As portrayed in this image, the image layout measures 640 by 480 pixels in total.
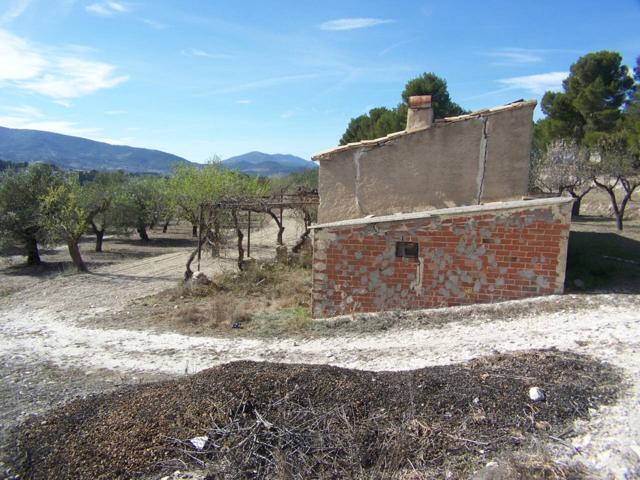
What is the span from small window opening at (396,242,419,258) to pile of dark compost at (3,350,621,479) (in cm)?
329

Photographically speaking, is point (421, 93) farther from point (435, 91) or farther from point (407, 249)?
point (407, 249)

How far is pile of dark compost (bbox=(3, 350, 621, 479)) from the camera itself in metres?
3.49

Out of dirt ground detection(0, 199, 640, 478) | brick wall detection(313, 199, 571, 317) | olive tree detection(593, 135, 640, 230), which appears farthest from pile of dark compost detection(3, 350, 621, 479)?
olive tree detection(593, 135, 640, 230)

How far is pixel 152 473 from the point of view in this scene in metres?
3.61

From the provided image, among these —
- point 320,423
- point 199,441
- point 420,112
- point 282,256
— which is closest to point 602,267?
point 420,112

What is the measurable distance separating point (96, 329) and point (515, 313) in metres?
8.10

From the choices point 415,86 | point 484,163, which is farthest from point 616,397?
point 415,86

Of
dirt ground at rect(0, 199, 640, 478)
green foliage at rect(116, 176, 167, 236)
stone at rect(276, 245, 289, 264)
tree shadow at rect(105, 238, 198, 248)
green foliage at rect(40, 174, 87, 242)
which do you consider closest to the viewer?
dirt ground at rect(0, 199, 640, 478)

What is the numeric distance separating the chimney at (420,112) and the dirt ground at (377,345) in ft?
12.5

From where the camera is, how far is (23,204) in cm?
1923

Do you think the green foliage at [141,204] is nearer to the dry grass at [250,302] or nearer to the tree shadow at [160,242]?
the tree shadow at [160,242]

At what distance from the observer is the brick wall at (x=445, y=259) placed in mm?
7359

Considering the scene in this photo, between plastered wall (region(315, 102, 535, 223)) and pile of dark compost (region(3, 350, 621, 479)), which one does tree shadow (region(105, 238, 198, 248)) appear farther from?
pile of dark compost (region(3, 350, 621, 479))

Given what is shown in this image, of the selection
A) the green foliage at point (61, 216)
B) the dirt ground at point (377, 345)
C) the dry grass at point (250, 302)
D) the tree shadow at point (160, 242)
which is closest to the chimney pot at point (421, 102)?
the dirt ground at point (377, 345)
